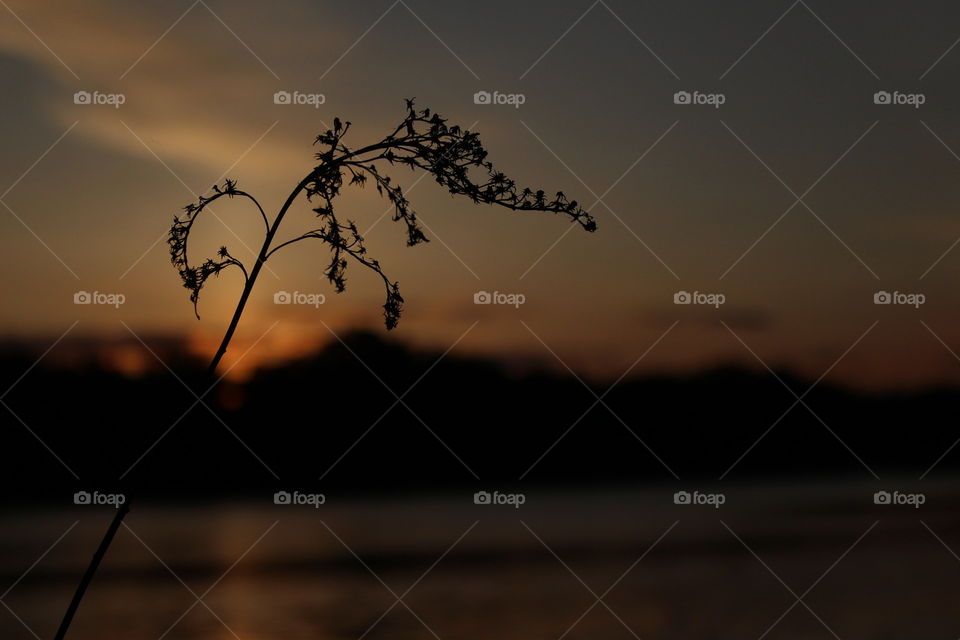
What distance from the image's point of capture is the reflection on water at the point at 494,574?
1262 centimetres

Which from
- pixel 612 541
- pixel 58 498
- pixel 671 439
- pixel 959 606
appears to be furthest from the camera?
pixel 58 498

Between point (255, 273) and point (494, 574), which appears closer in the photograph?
point (255, 273)

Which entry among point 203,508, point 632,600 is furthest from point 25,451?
point 632,600

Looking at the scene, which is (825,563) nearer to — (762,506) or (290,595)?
(290,595)

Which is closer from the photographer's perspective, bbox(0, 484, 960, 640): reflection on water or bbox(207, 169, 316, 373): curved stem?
bbox(207, 169, 316, 373): curved stem

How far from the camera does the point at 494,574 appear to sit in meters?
16.0

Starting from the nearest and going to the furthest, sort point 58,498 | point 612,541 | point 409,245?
1. point 409,245
2. point 612,541
3. point 58,498

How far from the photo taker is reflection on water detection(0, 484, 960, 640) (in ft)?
41.4

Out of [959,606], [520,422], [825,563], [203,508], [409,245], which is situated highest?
[520,422]

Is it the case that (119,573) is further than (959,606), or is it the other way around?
(119,573)

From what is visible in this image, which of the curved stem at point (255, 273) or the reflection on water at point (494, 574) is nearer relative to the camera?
the curved stem at point (255, 273)

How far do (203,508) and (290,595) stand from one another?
12621 mm

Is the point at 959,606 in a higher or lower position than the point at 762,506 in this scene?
lower

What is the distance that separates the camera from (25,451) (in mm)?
29172
